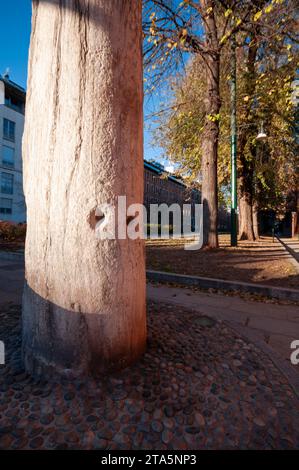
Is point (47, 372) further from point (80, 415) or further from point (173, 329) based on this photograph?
point (173, 329)

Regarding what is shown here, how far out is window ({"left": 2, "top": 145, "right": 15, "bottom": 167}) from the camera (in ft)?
110

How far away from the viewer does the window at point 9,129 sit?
3350 centimetres

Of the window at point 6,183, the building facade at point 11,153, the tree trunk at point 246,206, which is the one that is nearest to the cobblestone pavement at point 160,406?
the tree trunk at point 246,206

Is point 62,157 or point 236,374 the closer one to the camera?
point 62,157

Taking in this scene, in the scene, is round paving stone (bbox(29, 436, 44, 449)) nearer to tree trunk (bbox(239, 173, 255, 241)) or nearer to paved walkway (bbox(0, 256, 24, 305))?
paved walkway (bbox(0, 256, 24, 305))

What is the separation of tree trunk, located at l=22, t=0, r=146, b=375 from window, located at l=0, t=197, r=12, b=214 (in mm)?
35916

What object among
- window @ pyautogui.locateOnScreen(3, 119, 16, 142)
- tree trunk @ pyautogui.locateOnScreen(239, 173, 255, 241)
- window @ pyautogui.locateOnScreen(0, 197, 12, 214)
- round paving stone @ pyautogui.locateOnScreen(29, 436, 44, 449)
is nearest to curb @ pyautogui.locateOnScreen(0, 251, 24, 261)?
round paving stone @ pyautogui.locateOnScreen(29, 436, 44, 449)

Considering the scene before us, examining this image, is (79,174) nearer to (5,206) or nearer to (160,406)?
(160,406)

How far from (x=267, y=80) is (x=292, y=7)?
1.88 meters

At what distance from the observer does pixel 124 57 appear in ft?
5.99

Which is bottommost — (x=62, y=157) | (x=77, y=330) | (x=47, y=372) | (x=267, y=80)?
(x=47, y=372)

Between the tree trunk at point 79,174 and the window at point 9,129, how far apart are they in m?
38.7

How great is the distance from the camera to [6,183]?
1331 inches
